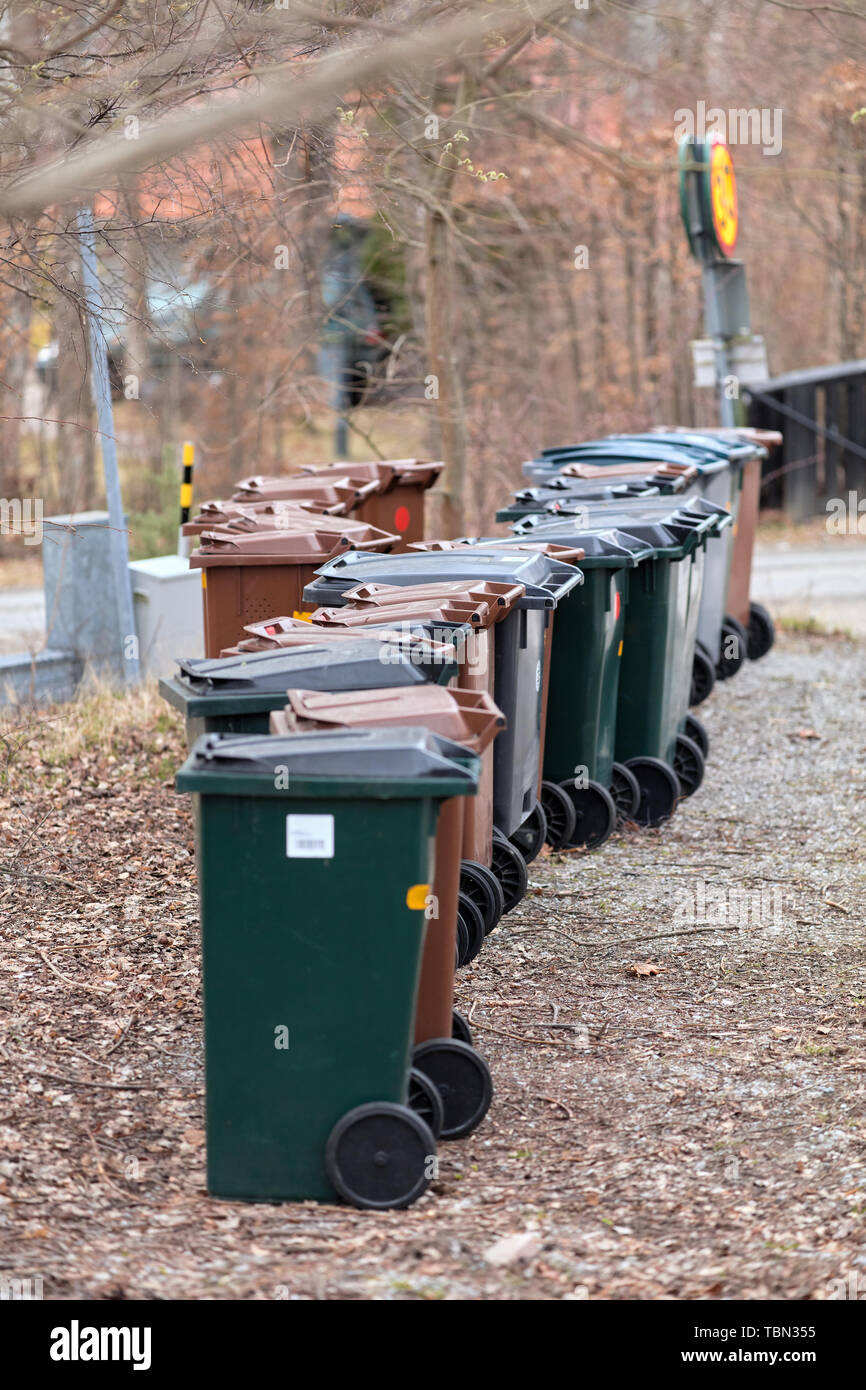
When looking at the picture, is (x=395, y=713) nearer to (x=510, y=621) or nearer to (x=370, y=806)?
(x=370, y=806)

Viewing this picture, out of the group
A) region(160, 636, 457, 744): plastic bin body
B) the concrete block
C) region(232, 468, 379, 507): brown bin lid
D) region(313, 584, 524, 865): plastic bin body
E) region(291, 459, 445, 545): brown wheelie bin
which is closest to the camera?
region(160, 636, 457, 744): plastic bin body

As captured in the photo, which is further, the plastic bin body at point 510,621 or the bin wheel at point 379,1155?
the plastic bin body at point 510,621

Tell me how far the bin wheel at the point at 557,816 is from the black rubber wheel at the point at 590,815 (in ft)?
0.13

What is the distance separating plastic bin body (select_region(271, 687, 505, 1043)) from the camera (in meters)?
3.71

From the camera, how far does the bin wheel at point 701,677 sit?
9.30m

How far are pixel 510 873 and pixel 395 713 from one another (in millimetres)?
1994

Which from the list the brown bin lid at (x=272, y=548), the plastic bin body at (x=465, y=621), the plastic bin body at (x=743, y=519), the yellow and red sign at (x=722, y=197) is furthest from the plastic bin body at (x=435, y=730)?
the yellow and red sign at (x=722, y=197)

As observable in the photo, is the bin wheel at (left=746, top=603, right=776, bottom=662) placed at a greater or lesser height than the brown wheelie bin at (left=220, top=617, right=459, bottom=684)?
lesser

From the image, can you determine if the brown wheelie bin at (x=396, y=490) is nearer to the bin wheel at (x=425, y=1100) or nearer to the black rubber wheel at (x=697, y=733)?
the black rubber wheel at (x=697, y=733)

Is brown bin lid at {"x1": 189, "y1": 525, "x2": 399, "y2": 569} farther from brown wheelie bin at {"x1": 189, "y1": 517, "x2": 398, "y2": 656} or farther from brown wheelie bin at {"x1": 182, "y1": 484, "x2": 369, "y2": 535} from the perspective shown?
brown wheelie bin at {"x1": 182, "y1": 484, "x2": 369, "y2": 535}

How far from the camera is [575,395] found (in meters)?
19.0

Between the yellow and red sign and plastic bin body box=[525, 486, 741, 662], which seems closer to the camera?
plastic bin body box=[525, 486, 741, 662]

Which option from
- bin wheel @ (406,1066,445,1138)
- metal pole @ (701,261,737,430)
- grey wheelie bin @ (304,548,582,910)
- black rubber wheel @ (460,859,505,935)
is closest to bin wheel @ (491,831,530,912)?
grey wheelie bin @ (304,548,582,910)
